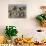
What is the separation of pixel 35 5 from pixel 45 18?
0.27 metres

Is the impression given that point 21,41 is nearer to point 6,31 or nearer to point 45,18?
point 6,31

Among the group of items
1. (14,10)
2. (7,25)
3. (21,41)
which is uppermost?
(14,10)

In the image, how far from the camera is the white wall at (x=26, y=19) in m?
2.75

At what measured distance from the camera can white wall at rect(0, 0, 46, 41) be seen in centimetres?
275

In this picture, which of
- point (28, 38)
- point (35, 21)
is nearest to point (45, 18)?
point (35, 21)

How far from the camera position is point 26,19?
2762 mm

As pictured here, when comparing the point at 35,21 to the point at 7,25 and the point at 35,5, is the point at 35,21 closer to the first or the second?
the point at 35,5

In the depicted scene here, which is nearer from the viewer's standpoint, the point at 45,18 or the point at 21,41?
the point at 21,41

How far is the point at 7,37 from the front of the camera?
269cm

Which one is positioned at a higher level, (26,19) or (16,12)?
(16,12)

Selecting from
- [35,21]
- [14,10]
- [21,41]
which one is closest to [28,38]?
[21,41]

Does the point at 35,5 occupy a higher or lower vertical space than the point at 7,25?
higher

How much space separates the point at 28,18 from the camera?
2.76 m

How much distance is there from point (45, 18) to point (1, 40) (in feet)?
2.50
